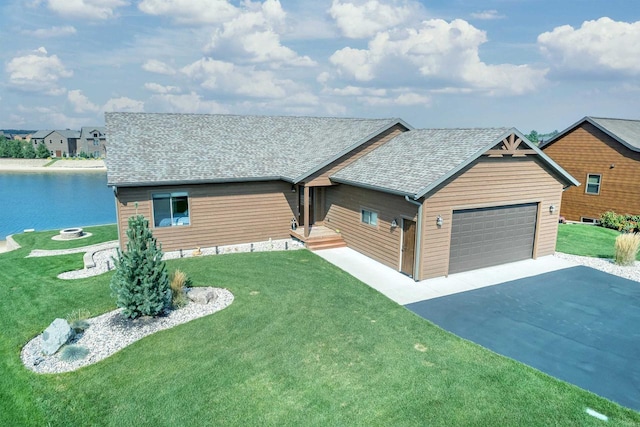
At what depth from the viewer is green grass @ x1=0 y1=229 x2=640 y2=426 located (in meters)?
6.25

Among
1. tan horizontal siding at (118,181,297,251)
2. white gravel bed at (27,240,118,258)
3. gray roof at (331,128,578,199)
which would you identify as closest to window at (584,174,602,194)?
gray roof at (331,128,578,199)

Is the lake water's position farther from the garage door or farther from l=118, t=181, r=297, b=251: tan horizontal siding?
the garage door

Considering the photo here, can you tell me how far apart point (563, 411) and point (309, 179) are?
10.9m

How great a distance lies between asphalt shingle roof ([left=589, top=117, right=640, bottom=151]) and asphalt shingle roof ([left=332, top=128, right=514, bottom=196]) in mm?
10479

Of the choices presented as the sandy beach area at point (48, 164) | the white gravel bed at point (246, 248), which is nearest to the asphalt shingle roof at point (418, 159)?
the white gravel bed at point (246, 248)

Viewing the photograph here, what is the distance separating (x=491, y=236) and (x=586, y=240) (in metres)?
7.00

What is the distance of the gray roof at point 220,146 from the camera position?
1484cm

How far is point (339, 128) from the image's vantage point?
19391 millimetres

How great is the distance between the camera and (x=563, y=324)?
9.62 m

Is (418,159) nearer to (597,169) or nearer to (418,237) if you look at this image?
(418,237)

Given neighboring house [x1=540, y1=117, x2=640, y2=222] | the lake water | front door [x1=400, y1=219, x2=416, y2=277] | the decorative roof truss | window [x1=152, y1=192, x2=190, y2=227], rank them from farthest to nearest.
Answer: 1. the lake water
2. neighboring house [x1=540, y1=117, x2=640, y2=222]
3. window [x1=152, y1=192, x2=190, y2=227]
4. the decorative roof truss
5. front door [x1=400, y1=219, x2=416, y2=277]

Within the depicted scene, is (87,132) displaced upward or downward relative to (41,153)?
upward

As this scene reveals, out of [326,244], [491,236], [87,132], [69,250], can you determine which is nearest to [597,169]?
[491,236]

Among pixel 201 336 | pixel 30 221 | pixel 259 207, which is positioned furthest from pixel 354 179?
pixel 30 221
